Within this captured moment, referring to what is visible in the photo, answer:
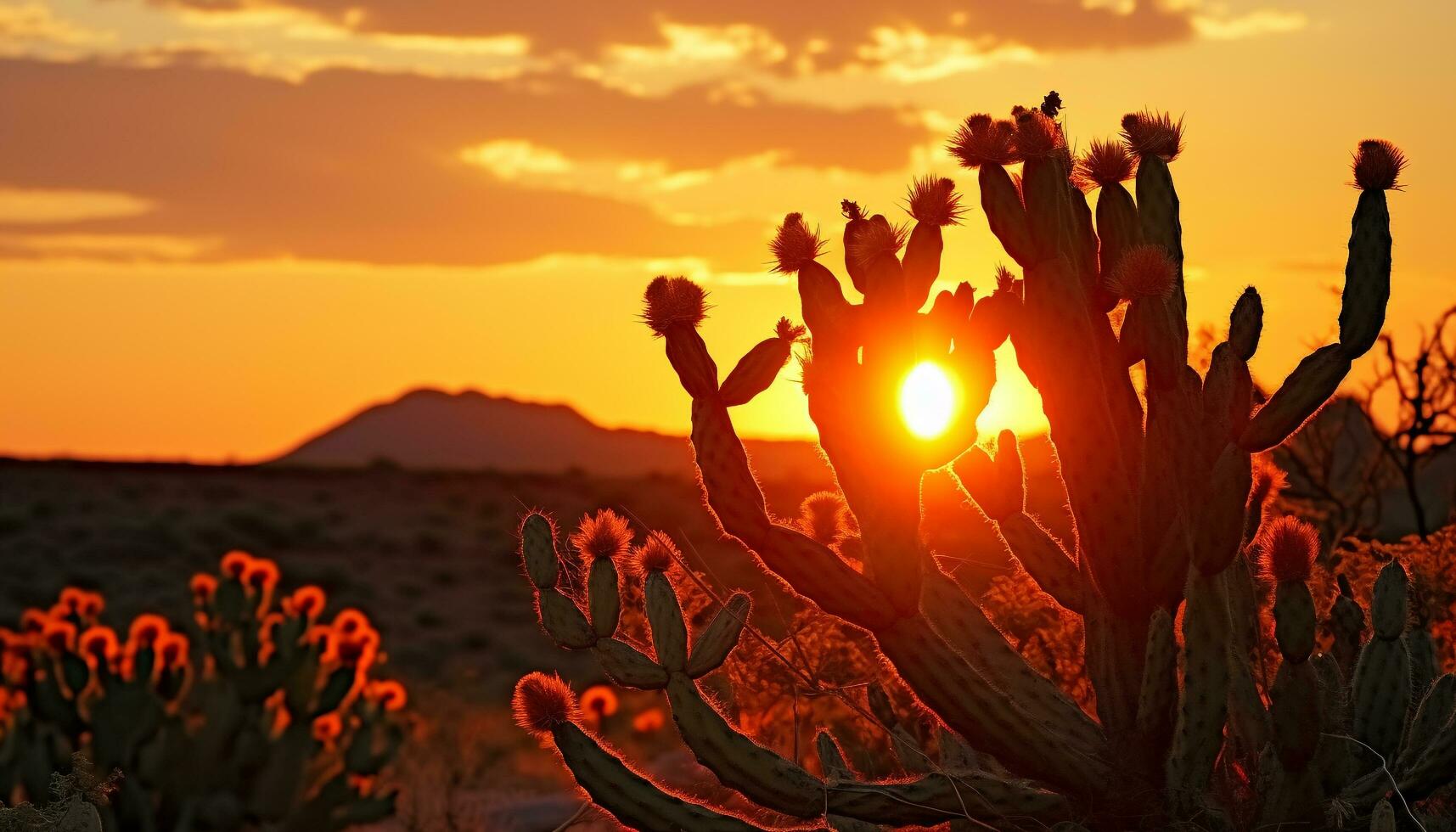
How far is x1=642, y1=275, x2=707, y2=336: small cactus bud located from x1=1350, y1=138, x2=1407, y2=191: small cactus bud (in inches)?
88.5

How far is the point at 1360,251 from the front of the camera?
5.76 meters

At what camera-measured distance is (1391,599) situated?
5.87m

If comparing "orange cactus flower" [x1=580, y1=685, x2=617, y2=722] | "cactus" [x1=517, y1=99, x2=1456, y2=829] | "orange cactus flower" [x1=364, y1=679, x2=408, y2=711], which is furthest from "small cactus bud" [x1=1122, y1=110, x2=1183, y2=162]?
"orange cactus flower" [x1=364, y1=679, x2=408, y2=711]

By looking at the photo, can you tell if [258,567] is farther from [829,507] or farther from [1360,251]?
[1360,251]

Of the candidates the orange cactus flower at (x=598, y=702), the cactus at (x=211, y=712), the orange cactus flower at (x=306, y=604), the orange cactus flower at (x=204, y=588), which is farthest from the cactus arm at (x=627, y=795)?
the orange cactus flower at (x=306, y=604)

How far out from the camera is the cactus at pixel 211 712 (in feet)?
34.0

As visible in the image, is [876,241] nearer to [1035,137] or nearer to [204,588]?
[1035,137]

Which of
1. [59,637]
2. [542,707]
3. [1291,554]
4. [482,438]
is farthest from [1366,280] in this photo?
[482,438]

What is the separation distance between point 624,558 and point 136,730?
5.50 m

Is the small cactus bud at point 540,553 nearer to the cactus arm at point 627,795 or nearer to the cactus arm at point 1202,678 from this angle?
the cactus arm at point 627,795

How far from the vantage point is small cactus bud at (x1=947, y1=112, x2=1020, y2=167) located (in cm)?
562

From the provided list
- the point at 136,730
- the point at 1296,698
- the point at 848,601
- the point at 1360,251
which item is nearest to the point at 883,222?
the point at 848,601

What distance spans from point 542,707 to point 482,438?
135591 mm

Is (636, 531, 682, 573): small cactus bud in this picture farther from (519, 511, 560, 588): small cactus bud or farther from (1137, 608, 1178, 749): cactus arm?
(1137, 608, 1178, 749): cactus arm
